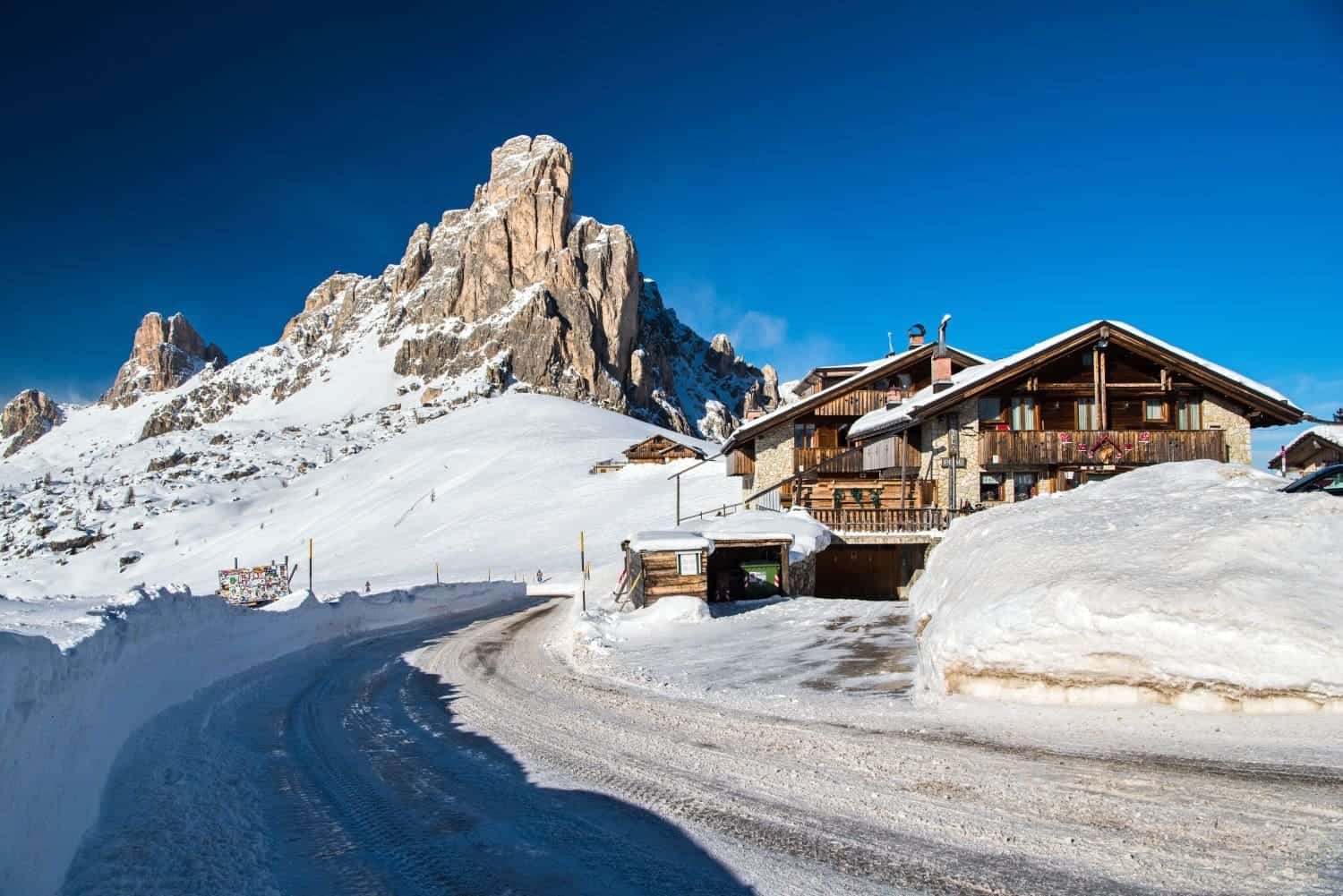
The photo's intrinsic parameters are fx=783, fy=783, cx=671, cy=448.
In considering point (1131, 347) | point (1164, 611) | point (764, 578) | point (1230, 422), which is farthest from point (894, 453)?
point (1164, 611)

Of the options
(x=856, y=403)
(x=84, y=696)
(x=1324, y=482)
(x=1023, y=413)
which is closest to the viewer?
(x=84, y=696)

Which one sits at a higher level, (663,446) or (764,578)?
(663,446)

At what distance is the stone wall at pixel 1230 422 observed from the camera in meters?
28.8

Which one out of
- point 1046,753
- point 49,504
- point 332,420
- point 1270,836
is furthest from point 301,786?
point 332,420

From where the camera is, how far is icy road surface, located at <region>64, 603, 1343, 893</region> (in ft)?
16.6

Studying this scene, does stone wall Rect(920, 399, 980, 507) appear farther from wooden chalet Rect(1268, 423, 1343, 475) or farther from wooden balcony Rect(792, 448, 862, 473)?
wooden chalet Rect(1268, 423, 1343, 475)

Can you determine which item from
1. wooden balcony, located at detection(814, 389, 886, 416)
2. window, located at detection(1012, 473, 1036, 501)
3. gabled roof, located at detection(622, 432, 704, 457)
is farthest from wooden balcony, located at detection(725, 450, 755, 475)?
gabled roof, located at detection(622, 432, 704, 457)

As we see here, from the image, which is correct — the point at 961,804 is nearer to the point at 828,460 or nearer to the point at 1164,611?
the point at 1164,611

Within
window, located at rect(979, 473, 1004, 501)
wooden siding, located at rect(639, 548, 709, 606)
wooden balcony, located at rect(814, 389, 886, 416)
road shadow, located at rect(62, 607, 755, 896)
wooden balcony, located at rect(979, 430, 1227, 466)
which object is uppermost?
wooden balcony, located at rect(814, 389, 886, 416)

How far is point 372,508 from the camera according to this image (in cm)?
6888

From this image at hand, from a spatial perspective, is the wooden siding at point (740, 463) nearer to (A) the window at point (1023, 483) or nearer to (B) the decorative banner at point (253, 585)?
(A) the window at point (1023, 483)

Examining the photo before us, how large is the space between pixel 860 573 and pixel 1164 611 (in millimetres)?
22072

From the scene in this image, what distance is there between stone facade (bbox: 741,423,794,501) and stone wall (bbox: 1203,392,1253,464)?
53.1ft

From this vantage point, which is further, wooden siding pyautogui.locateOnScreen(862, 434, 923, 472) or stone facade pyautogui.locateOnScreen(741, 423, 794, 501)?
stone facade pyautogui.locateOnScreen(741, 423, 794, 501)
